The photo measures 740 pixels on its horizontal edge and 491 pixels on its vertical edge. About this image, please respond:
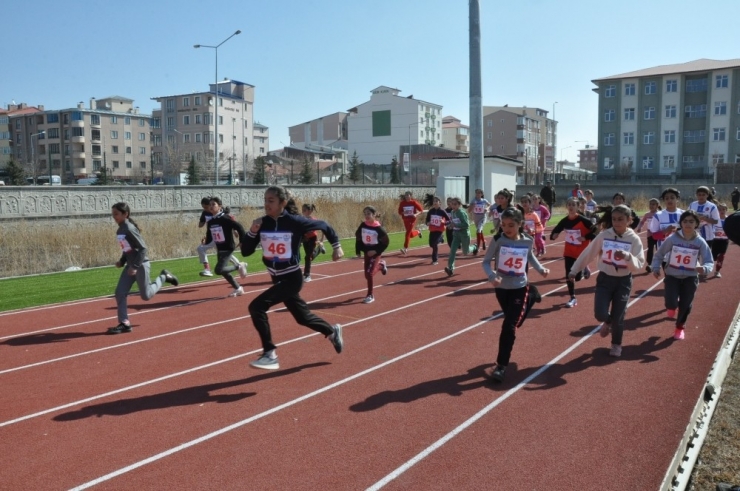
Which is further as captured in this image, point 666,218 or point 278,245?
point 666,218

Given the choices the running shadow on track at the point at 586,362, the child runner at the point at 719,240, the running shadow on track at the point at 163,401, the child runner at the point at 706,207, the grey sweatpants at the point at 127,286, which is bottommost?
the running shadow on track at the point at 163,401

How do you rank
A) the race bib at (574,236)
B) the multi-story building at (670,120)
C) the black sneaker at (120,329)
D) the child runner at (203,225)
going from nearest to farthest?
the black sneaker at (120,329)
the race bib at (574,236)
the child runner at (203,225)
the multi-story building at (670,120)

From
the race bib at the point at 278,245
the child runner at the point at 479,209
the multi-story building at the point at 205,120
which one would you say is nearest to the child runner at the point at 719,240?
the child runner at the point at 479,209

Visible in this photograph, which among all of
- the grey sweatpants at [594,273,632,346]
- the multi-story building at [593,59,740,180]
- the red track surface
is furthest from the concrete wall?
the multi-story building at [593,59,740,180]

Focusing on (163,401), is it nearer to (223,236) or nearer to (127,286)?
(127,286)

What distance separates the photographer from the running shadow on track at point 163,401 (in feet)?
20.5

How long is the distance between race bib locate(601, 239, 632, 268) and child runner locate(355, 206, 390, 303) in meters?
4.51

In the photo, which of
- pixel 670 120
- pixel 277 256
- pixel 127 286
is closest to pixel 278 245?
pixel 277 256

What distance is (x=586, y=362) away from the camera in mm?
7754

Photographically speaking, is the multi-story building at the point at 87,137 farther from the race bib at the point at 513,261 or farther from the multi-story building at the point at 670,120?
the race bib at the point at 513,261

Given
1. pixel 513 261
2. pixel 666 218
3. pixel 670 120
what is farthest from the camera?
pixel 670 120

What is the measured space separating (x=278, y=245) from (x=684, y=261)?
18.9ft

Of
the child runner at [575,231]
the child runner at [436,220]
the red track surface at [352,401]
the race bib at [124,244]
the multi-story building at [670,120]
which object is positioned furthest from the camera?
the multi-story building at [670,120]

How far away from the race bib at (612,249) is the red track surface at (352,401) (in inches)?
48.7
